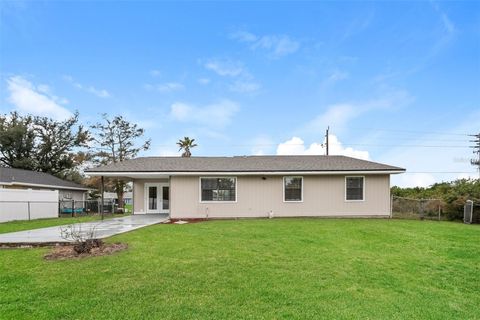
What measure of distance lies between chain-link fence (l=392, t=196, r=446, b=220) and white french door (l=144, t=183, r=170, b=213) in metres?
13.2

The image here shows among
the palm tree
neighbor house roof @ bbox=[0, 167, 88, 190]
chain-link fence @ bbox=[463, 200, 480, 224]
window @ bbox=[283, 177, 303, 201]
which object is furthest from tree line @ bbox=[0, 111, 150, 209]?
chain-link fence @ bbox=[463, 200, 480, 224]

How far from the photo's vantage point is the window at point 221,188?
1628 cm

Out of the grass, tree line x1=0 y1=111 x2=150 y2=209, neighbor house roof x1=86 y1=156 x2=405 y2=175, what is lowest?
the grass

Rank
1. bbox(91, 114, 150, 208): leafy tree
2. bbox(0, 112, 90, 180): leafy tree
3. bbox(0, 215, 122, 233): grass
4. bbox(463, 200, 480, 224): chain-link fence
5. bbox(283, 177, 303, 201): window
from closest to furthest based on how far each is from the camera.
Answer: bbox(0, 215, 122, 233): grass → bbox(463, 200, 480, 224): chain-link fence → bbox(283, 177, 303, 201): window → bbox(91, 114, 150, 208): leafy tree → bbox(0, 112, 90, 180): leafy tree

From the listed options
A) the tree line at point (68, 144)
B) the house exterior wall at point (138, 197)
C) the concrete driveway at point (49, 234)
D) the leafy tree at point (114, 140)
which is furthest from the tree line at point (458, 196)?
the leafy tree at point (114, 140)

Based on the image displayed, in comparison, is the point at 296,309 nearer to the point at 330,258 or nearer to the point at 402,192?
the point at 330,258

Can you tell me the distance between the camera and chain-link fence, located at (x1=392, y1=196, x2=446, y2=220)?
16.4m

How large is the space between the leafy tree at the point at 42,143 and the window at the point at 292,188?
967 inches

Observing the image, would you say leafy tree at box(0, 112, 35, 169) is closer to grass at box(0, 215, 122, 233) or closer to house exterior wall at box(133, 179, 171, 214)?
grass at box(0, 215, 122, 233)

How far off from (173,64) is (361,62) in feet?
31.6

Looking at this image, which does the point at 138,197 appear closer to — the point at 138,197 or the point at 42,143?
the point at 138,197

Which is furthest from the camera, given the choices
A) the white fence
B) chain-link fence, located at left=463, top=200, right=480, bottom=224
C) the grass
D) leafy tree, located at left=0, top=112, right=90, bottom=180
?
leafy tree, located at left=0, top=112, right=90, bottom=180

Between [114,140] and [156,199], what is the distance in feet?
51.7

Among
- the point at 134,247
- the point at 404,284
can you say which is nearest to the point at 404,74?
the point at 404,284
